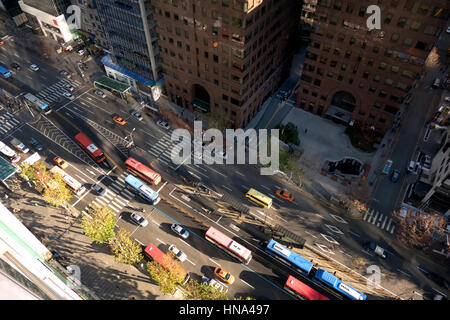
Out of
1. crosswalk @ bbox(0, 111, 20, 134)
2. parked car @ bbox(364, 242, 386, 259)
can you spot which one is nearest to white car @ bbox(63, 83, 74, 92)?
crosswalk @ bbox(0, 111, 20, 134)

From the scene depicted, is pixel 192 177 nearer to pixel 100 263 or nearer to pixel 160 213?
pixel 160 213

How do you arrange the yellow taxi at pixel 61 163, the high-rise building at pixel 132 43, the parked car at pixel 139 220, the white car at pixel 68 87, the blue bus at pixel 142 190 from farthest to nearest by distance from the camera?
the white car at pixel 68 87, the high-rise building at pixel 132 43, the yellow taxi at pixel 61 163, the blue bus at pixel 142 190, the parked car at pixel 139 220

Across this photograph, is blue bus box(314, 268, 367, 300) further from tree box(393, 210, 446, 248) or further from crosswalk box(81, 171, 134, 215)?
crosswalk box(81, 171, 134, 215)

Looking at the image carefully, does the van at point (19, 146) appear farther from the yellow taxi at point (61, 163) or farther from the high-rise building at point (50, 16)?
the high-rise building at point (50, 16)

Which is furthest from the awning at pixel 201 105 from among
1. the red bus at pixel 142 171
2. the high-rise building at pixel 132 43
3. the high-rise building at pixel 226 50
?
the red bus at pixel 142 171

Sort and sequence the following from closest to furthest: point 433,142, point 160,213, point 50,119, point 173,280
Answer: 1. point 173,280
2. point 160,213
3. point 433,142
4. point 50,119

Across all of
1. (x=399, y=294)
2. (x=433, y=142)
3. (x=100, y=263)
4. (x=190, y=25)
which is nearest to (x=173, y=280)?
(x=100, y=263)
